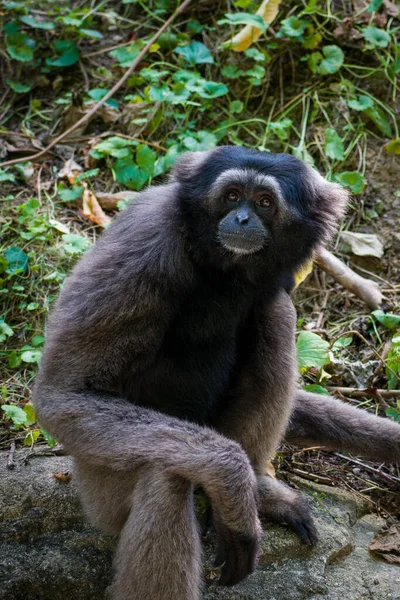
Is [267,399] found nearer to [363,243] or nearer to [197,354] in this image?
Result: [197,354]

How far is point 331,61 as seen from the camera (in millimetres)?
9609

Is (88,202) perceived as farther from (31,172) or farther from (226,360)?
(226,360)

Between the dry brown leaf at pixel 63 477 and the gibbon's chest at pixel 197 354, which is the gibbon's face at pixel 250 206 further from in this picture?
the dry brown leaf at pixel 63 477

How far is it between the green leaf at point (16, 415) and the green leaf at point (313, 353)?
235cm

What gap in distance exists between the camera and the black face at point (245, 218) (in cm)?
536

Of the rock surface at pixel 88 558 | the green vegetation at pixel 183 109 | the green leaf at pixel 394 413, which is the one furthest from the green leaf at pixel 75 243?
the green leaf at pixel 394 413

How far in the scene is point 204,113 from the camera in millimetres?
9648

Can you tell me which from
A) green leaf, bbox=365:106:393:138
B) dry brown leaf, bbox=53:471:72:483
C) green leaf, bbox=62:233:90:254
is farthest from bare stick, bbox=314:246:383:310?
dry brown leaf, bbox=53:471:72:483

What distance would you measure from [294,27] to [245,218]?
16.6 ft

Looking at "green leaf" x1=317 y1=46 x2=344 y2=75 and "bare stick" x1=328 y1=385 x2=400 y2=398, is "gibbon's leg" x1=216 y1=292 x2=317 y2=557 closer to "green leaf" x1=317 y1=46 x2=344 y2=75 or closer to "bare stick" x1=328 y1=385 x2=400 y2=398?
"bare stick" x1=328 y1=385 x2=400 y2=398

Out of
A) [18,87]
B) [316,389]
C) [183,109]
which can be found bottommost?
[316,389]

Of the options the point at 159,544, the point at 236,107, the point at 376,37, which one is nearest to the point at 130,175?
the point at 236,107

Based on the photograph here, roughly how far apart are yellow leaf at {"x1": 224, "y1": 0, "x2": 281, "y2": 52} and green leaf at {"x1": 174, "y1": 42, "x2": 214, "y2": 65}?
0.29 metres

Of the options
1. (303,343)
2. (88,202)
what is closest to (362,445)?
(303,343)
